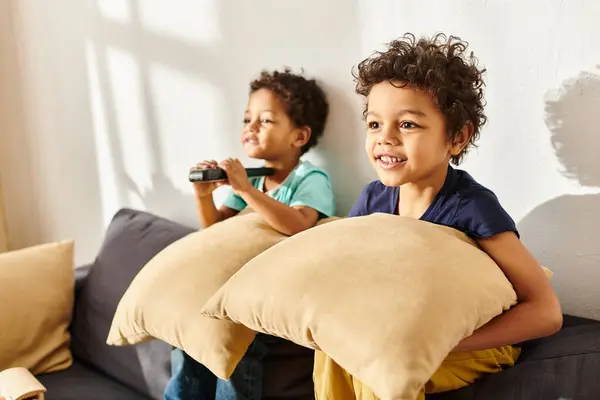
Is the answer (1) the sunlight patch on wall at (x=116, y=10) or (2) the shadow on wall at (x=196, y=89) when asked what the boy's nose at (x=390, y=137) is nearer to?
(2) the shadow on wall at (x=196, y=89)

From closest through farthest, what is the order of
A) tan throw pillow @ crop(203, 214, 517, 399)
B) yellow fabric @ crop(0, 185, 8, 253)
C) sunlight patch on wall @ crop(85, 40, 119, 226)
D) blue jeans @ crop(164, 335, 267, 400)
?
tan throw pillow @ crop(203, 214, 517, 399) < blue jeans @ crop(164, 335, 267, 400) < sunlight patch on wall @ crop(85, 40, 119, 226) < yellow fabric @ crop(0, 185, 8, 253)

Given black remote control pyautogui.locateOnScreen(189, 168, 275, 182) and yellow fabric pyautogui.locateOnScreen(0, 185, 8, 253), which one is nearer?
black remote control pyautogui.locateOnScreen(189, 168, 275, 182)

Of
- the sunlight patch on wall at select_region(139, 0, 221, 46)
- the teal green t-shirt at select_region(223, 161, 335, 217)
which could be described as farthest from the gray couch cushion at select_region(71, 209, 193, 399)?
the sunlight patch on wall at select_region(139, 0, 221, 46)

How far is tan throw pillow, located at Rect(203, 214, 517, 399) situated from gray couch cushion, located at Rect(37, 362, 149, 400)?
0.74 metres

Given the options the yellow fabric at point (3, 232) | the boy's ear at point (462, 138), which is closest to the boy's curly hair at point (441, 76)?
the boy's ear at point (462, 138)

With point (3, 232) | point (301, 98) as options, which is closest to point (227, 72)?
point (301, 98)

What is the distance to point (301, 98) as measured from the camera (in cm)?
158

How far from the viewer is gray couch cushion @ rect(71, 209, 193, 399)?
1.68 meters

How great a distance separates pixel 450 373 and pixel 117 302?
3.42 ft

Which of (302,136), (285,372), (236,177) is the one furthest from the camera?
(302,136)

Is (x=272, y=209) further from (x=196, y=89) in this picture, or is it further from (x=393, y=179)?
(x=196, y=89)

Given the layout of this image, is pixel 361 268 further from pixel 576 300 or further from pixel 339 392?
pixel 576 300

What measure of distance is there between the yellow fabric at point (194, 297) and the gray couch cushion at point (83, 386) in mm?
396

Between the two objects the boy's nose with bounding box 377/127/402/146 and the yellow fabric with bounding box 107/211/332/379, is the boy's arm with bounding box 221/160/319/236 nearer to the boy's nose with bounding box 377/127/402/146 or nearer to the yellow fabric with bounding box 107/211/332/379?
the yellow fabric with bounding box 107/211/332/379
